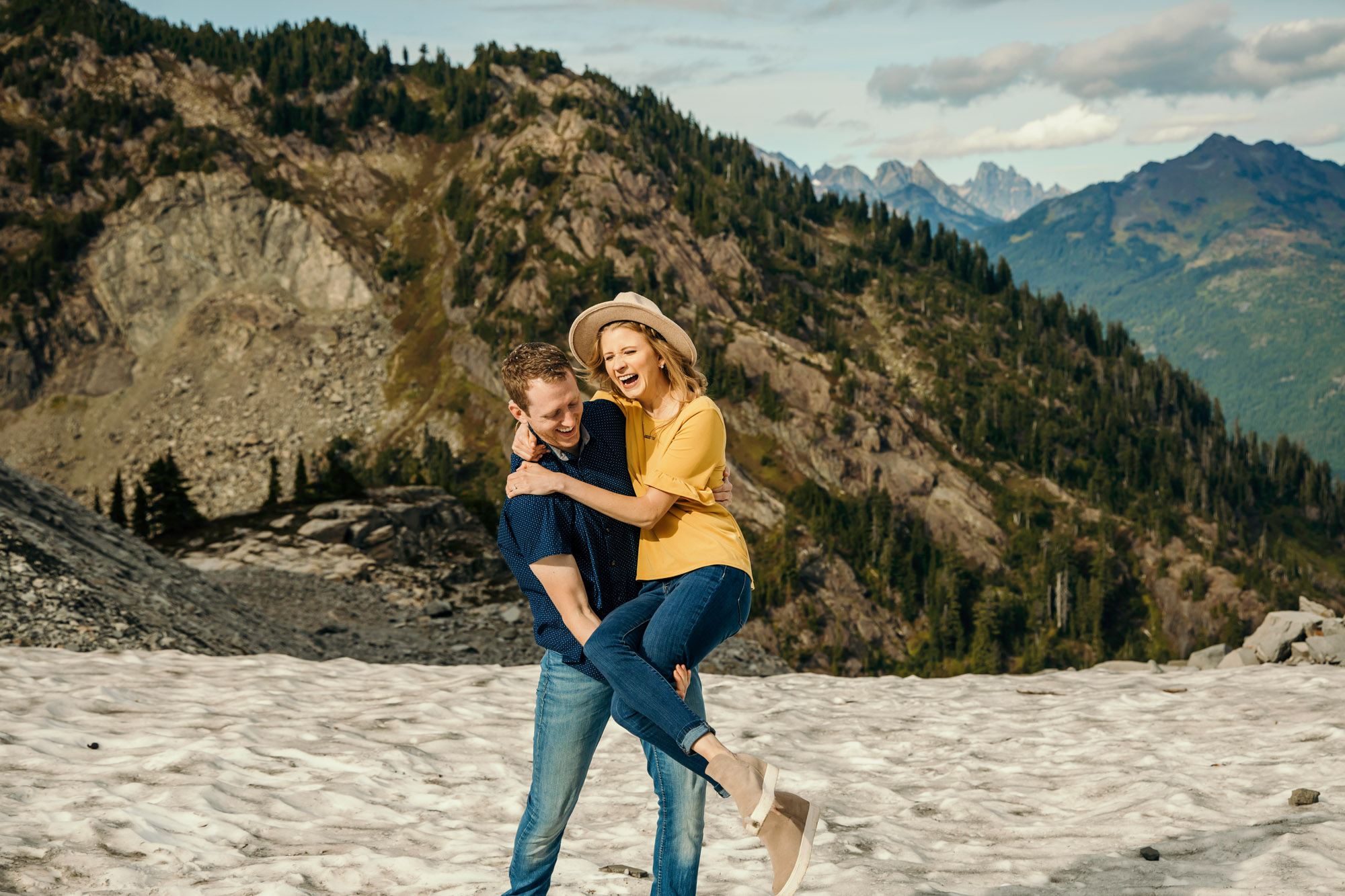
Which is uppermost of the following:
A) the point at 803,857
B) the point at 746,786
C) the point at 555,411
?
the point at 555,411

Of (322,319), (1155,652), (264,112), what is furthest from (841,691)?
(264,112)

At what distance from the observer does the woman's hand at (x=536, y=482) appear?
4.80 metres

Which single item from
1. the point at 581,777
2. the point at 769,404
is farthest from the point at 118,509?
the point at 769,404

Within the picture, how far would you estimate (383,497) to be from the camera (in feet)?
135

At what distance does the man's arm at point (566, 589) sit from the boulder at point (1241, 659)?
17.5 metres

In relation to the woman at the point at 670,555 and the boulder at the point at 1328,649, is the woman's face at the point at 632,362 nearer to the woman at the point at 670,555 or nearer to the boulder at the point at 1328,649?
the woman at the point at 670,555

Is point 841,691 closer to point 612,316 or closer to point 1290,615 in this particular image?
point 1290,615

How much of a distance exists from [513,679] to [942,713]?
6688mm

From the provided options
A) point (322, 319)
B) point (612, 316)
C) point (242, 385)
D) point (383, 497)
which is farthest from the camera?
point (322, 319)

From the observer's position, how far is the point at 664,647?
15.4 ft

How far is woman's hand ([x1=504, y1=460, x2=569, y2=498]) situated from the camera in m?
4.80

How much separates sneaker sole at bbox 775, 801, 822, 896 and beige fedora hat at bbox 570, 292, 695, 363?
2.60 m

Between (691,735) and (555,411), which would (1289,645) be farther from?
(555,411)

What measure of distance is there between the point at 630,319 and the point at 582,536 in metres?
1.30
